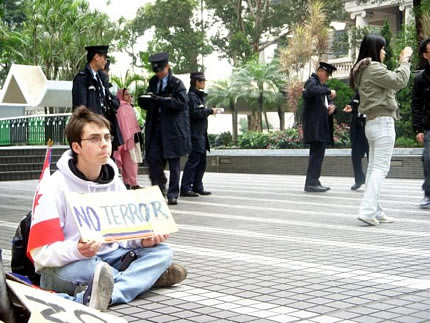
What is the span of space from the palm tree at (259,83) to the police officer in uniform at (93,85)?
23.5 meters

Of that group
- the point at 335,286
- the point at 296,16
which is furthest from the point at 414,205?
the point at 296,16

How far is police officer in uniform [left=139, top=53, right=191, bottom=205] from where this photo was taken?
9836 mm

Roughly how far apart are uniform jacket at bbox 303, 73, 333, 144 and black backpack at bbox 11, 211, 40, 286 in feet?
25.2

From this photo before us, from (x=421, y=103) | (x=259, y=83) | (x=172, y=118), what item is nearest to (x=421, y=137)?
(x=421, y=103)

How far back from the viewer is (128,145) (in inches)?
439

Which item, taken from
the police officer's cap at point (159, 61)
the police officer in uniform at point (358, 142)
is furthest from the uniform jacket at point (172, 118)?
the police officer in uniform at point (358, 142)

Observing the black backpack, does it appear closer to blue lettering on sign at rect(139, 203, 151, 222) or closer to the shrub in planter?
blue lettering on sign at rect(139, 203, 151, 222)

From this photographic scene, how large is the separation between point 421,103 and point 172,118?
125 inches

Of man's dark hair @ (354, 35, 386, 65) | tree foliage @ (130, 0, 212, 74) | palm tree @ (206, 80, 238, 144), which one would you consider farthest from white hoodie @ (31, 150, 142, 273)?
tree foliage @ (130, 0, 212, 74)

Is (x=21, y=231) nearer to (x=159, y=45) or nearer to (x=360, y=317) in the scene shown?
(x=360, y=317)

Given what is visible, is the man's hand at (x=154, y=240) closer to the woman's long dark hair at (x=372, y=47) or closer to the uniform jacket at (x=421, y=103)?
the woman's long dark hair at (x=372, y=47)

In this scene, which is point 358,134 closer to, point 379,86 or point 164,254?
point 379,86

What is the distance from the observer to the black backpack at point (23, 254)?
4109 mm

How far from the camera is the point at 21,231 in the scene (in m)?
4.12
